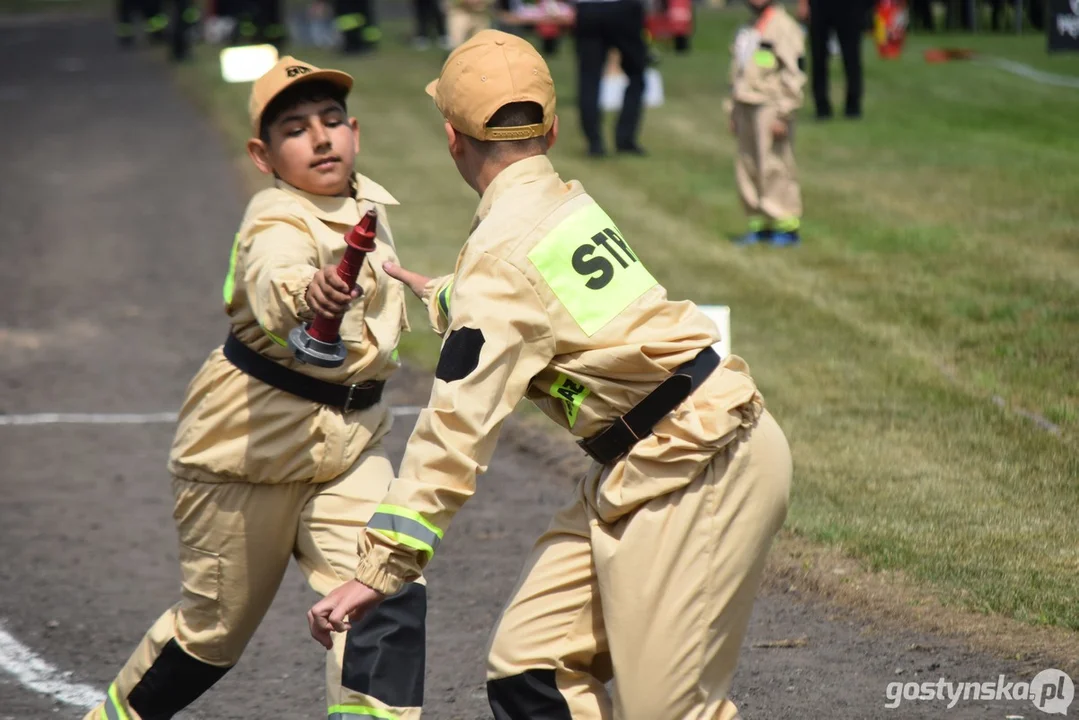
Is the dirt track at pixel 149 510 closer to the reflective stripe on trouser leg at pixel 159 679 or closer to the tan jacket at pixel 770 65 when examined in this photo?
the reflective stripe on trouser leg at pixel 159 679

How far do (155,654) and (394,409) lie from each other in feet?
13.1

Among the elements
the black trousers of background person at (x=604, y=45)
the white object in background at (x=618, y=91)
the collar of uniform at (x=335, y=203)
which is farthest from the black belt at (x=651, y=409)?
the white object in background at (x=618, y=91)

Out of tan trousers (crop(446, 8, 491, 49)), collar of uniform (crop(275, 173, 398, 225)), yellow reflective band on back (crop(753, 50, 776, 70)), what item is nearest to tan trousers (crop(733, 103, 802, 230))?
yellow reflective band on back (crop(753, 50, 776, 70))

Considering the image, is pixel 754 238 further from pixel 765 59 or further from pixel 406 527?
pixel 406 527

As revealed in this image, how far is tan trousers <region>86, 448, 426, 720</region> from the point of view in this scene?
13.7 feet

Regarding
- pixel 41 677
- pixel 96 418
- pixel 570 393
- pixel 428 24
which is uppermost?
pixel 570 393

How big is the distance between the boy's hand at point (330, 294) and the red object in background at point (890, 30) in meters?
19.9

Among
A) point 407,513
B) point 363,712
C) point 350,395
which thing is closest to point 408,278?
point 350,395

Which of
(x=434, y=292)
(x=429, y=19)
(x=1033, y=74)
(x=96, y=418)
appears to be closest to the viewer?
(x=434, y=292)

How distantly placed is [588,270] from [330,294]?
0.66 meters

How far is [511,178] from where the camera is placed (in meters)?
3.51

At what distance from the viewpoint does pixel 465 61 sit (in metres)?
3.50

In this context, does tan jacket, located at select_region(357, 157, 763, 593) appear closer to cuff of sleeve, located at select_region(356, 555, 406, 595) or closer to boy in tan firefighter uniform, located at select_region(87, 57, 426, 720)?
cuff of sleeve, located at select_region(356, 555, 406, 595)

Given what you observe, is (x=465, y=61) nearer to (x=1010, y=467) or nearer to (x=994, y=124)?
(x=1010, y=467)
